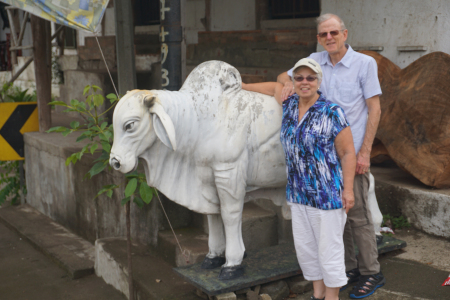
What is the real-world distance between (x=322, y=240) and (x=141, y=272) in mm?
1641

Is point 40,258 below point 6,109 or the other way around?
below

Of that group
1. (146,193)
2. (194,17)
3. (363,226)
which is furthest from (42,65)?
(363,226)

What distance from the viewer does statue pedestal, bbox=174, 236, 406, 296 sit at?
2.96 meters

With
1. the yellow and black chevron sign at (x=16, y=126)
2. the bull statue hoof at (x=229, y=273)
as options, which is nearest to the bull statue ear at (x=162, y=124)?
the bull statue hoof at (x=229, y=273)

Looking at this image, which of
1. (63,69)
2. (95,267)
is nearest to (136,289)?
(95,267)

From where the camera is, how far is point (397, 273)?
3373 millimetres

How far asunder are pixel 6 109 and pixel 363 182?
4908 millimetres

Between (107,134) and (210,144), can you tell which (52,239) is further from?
(210,144)

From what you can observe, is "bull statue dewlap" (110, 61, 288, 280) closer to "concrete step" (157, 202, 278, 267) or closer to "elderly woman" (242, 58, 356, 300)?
"elderly woman" (242, 58, 356, 300)

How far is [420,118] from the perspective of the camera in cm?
414

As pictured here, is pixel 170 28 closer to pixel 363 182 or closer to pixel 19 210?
pixel 363 182

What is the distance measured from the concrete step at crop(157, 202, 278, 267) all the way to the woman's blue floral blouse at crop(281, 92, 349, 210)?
45.0 inches

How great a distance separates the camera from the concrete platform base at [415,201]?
394cm

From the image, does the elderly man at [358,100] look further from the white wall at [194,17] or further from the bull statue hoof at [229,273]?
the white wall at [194,17]
